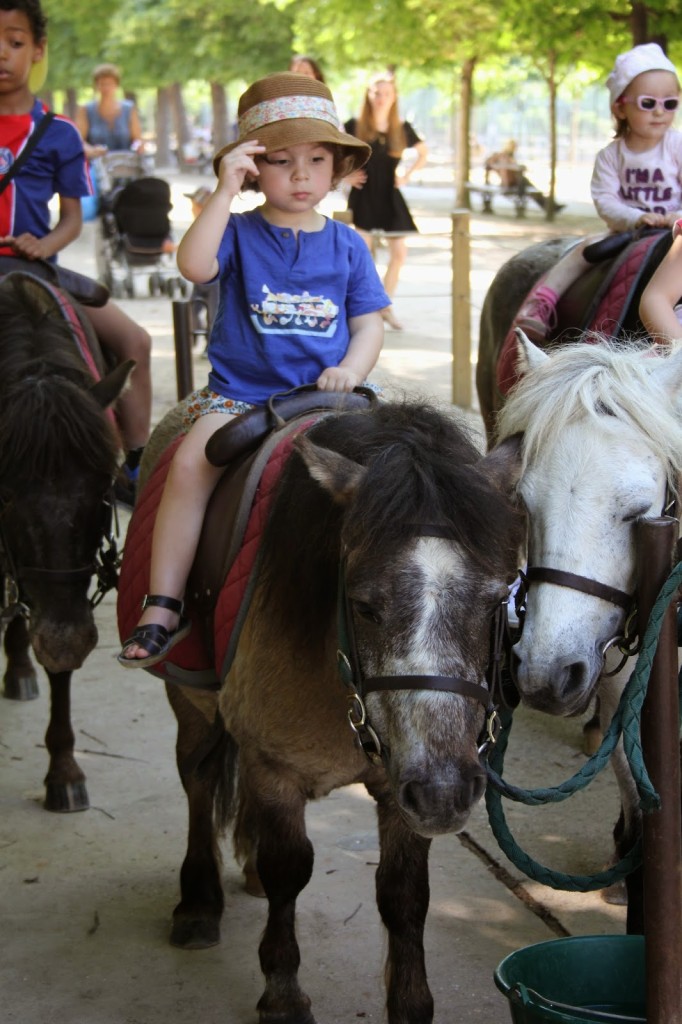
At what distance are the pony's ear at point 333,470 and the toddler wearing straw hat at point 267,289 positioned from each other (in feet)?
2.79

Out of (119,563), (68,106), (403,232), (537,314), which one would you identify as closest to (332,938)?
(119,563)

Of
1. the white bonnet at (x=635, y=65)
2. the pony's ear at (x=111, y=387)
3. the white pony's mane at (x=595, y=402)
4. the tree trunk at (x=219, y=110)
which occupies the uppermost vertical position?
the tree trunk at (x=219, y=110)

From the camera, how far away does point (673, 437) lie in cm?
291

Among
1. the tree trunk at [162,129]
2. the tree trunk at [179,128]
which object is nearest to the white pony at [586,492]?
the tree trunk at [179,128]

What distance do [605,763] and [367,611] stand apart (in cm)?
59

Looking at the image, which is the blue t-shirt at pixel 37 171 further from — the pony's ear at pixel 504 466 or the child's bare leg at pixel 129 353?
the pony's ear at pixel 504 466

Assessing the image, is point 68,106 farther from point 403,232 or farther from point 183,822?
point 183,822

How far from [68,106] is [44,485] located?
39.7 metres

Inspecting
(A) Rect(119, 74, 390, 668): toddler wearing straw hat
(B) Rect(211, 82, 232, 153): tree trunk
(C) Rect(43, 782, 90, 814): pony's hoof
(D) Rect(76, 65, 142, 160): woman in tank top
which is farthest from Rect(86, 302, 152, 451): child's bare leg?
(B) Rect(211, 82, 232, 153): tree trunk

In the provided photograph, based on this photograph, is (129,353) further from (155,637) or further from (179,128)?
(179,128)

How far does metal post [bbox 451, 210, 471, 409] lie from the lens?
1059 cm

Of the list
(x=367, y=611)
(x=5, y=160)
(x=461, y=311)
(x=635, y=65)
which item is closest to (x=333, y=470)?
(x=367, y=611)

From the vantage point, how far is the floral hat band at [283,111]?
3.45 meters

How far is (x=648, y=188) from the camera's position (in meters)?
5.21
